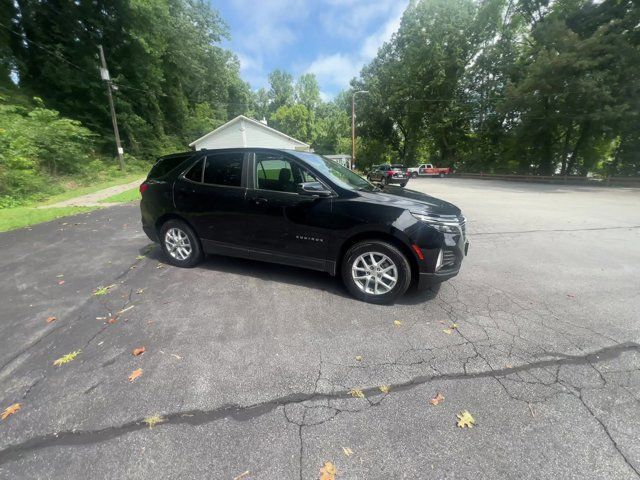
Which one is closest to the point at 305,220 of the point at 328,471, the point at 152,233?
the point at 328,471

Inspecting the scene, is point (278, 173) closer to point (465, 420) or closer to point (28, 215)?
point (465, 420)

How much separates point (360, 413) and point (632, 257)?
621 centimetres

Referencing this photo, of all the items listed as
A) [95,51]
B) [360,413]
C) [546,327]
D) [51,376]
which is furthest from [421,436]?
[95,51]

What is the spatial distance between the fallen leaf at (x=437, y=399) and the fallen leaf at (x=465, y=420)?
146 millimetres

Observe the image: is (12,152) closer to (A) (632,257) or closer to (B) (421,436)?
(B) (421,436)

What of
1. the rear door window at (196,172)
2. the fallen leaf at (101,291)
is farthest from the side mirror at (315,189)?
the fallen leaf at (101,291)

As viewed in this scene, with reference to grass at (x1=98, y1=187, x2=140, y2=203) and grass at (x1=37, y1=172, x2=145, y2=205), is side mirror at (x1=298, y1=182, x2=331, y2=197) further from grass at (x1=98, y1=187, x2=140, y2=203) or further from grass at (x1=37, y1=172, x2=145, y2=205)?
grass at (x1=37, y1=172, x2=145, y2=205)

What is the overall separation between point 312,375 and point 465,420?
1.14 meters

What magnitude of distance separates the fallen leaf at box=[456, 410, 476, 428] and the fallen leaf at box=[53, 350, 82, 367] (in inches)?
128

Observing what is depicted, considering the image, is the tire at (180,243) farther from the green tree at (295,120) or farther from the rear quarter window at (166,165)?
the green tree at (295,120)

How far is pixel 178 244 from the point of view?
15.2ft

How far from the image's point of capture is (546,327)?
3047mm

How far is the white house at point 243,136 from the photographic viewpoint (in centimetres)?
2884

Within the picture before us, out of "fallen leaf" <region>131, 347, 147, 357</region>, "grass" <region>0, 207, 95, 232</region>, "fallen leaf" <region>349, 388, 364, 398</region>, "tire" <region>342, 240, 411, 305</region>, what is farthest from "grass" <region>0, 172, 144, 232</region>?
"fallen leaf" <region>349, 388, 364, 398</region>
